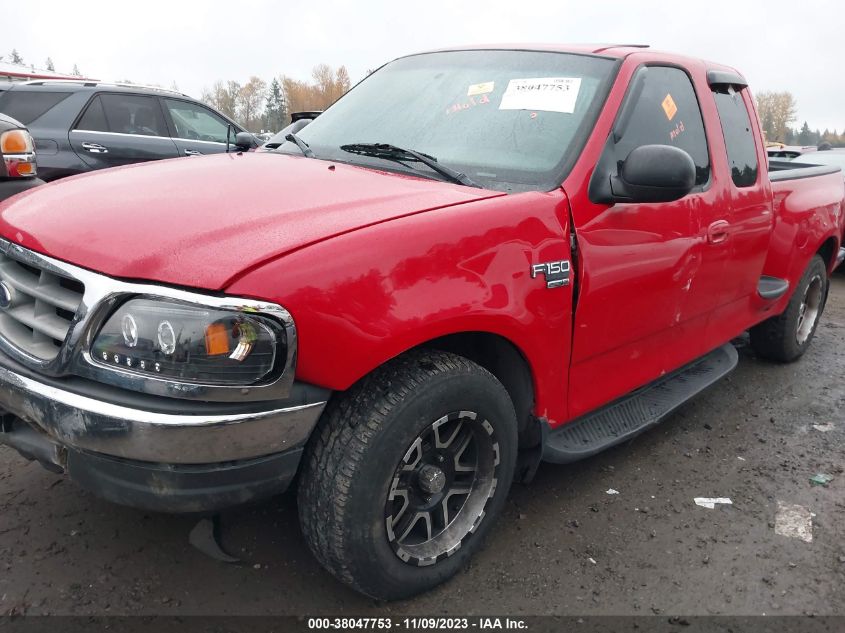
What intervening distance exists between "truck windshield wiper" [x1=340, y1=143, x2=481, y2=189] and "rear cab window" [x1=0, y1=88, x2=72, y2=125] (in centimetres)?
548

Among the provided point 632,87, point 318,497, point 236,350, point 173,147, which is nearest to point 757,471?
point 632,87

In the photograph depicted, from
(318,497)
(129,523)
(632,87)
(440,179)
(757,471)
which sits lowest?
(757,471)

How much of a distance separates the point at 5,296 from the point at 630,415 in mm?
2438

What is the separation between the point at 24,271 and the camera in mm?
2141

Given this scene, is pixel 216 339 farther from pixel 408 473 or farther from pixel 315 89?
pixel 315 89

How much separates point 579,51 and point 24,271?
7.55 feet

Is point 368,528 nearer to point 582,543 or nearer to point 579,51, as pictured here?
point 582,543

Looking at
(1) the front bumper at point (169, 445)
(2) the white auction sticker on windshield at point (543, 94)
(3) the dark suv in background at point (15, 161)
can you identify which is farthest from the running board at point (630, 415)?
(3) the dark suv in background at point (15, 161)

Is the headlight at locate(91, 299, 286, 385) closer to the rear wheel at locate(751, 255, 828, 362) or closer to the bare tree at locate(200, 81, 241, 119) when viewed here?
the rear wheel at locate(751, 255, 828, 362)

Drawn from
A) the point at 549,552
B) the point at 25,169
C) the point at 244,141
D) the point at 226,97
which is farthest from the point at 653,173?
the point at 226,97

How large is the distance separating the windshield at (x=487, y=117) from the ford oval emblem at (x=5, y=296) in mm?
1299

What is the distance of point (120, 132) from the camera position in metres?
7.33

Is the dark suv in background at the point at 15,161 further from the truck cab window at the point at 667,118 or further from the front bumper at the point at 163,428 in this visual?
the truck cab window at the point at 667,118

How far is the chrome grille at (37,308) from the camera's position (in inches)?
75.2
